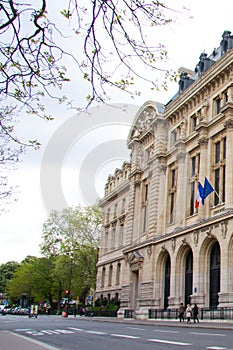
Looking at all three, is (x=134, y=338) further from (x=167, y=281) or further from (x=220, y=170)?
(x=167, y=281)

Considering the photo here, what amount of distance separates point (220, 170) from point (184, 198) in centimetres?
573

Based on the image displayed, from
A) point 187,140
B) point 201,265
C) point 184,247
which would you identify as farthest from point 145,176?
point 201,265

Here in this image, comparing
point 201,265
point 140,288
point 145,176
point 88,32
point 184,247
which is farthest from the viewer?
point 145,176

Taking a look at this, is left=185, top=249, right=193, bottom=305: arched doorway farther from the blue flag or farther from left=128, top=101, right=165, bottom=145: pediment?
left=128, top=101, right=165, bottom=145: pediment

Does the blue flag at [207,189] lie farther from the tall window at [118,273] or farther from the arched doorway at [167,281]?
the tall window at [118,273]

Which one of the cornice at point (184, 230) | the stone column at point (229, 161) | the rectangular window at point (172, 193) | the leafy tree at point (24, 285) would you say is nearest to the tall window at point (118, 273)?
the cornice at point (184, 230)

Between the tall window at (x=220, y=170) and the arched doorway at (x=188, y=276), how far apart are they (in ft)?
19.8

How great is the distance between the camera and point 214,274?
1432 inches

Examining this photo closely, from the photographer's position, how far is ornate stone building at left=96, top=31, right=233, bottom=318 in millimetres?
36531

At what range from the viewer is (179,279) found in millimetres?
41219

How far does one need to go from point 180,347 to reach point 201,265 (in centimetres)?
2539

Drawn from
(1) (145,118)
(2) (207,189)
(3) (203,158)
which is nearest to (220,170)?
(3) (203,158)

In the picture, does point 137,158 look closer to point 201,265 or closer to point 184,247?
point 184,247

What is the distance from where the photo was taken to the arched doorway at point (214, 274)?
35531mm
